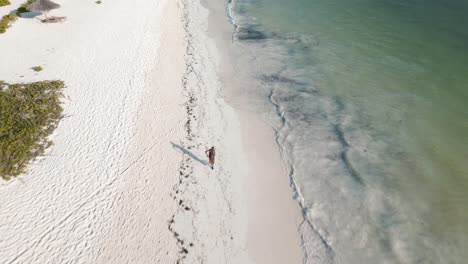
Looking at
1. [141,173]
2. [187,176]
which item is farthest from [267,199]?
[141,173]

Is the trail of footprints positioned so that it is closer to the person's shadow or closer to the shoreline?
the person's shadow

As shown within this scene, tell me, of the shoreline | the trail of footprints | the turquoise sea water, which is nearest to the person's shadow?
the trail of footprints

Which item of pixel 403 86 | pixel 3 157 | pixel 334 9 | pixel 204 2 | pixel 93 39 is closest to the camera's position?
pixel 3 157

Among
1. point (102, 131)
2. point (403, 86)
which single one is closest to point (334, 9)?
point (403, 86)

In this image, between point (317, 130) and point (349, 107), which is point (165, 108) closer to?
point (317, 130)

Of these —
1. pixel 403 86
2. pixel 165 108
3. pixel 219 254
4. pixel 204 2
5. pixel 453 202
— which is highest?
pixel 204 2

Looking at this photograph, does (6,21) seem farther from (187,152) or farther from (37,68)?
(187,152)

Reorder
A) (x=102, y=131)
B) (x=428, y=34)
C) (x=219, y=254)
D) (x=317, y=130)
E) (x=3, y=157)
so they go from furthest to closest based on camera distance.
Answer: (x=428, y=34) → (x=317, y=130) → (x=102, y=131) → (x=3, y=157) → (x=219, y=254)
